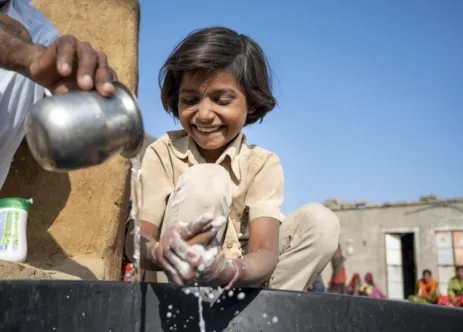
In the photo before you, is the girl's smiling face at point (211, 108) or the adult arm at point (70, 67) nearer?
the adult arm at point (70, 67)

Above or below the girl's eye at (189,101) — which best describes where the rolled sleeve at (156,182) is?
below

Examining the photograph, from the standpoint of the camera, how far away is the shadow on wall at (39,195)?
6.82 feet

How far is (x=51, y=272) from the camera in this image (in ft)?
5.78

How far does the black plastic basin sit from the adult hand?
424 millimetres

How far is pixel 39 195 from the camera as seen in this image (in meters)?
2.18

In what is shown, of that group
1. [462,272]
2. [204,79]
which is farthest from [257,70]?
[462,272]

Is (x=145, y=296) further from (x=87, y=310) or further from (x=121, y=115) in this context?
(x=121, y=115)

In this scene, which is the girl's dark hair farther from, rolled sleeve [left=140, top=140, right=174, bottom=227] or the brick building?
the brick building

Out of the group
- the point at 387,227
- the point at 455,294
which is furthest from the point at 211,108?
the point at 387,227

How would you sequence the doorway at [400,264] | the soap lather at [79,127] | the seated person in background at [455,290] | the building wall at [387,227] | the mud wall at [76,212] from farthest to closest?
the doorway at [400,264] < the building wall at [387,227] < the seated person in background at [455,290] < the mud wall at [76,212] < the soap lather at [79,127]

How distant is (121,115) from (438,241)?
54.1 feet

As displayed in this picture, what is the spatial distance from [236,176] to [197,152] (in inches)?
6.1

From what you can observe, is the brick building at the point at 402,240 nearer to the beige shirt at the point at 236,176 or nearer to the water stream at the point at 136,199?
the beige shirt at the point at 236,176

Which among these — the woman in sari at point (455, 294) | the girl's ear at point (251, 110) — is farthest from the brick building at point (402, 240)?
the girl's ear at point (251, 110)
